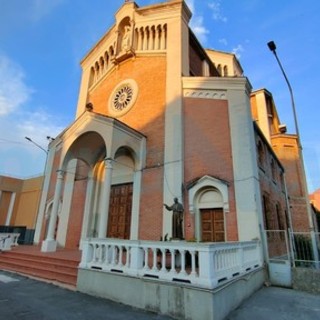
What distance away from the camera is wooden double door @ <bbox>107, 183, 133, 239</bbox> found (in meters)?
11.7

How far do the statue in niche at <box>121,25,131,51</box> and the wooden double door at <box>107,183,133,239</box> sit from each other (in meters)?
7.69

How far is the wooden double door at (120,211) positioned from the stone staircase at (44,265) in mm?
3264

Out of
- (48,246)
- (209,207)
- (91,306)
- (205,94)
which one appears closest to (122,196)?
(48,246)

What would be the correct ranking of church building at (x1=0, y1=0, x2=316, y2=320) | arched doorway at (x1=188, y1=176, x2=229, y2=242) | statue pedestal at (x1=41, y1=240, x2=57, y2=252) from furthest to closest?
statue pedestal at (x1=41, y1=240, x2=57, y2=252)
arched doorway at (x1=188, y1=176, x2=229, y2=242)
church building at (x1=0, y1=0, x2=316, y2=320)

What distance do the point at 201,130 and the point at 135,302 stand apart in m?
7.06

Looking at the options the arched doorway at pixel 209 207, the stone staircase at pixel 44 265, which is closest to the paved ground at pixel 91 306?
the stone staircase at pixel 44 265

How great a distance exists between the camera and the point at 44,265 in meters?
8.29

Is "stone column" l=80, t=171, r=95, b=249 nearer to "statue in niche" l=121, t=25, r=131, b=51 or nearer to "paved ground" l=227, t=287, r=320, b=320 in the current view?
"statue in niche" l=121, t=25, r=131, b=51

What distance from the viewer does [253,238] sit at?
8.29m

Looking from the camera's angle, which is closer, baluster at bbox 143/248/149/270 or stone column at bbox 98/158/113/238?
baluster at bbox 143/248/149/270

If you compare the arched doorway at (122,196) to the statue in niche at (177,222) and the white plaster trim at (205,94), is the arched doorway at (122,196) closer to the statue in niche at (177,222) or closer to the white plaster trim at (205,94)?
the white plaster trim at (205,94)

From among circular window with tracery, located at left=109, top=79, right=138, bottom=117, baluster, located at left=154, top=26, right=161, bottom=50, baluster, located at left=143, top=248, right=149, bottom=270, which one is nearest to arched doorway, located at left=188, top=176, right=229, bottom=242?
baluster, located at left=143, top=248, right=149, bottom=270

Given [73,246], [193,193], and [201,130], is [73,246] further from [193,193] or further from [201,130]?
[201,130]

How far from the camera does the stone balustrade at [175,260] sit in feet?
15.7
